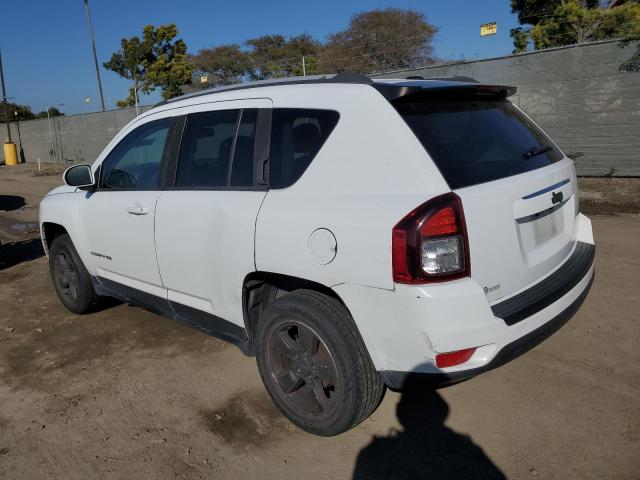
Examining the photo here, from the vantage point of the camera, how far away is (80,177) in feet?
13.5

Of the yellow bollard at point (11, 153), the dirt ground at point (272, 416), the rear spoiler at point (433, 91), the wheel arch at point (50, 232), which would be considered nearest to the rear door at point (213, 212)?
the dirt ground at point (272, 416)

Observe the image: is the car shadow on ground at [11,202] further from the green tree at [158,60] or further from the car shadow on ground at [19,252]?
the green tree at [158,60]

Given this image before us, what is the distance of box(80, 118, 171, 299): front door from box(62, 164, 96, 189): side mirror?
8 centimetres

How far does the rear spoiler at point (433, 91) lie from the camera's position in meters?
2.49

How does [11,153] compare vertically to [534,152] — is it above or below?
above

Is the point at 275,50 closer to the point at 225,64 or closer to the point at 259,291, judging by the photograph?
the point at 225,64

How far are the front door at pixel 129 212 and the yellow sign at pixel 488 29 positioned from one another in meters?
11.6

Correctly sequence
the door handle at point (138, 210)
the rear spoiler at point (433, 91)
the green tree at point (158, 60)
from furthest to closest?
the green tree at point (158, 60)
the door handle at point (138, 210)
the rear spoiler at point (433, 91)

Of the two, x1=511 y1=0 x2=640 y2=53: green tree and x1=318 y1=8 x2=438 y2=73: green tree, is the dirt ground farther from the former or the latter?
x1=318 y1=8 x2=438 y2=73: green tree

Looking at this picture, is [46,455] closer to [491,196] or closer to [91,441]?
[91,441]

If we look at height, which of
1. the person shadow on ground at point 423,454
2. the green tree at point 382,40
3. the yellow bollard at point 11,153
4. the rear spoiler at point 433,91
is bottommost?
the person shadow on ground at point 423,454

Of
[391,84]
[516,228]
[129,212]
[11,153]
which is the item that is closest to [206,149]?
[129,212]

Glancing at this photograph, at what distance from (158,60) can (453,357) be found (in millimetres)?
36383

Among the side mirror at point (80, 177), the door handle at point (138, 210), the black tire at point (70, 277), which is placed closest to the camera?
the door handle at point (138, 210)
